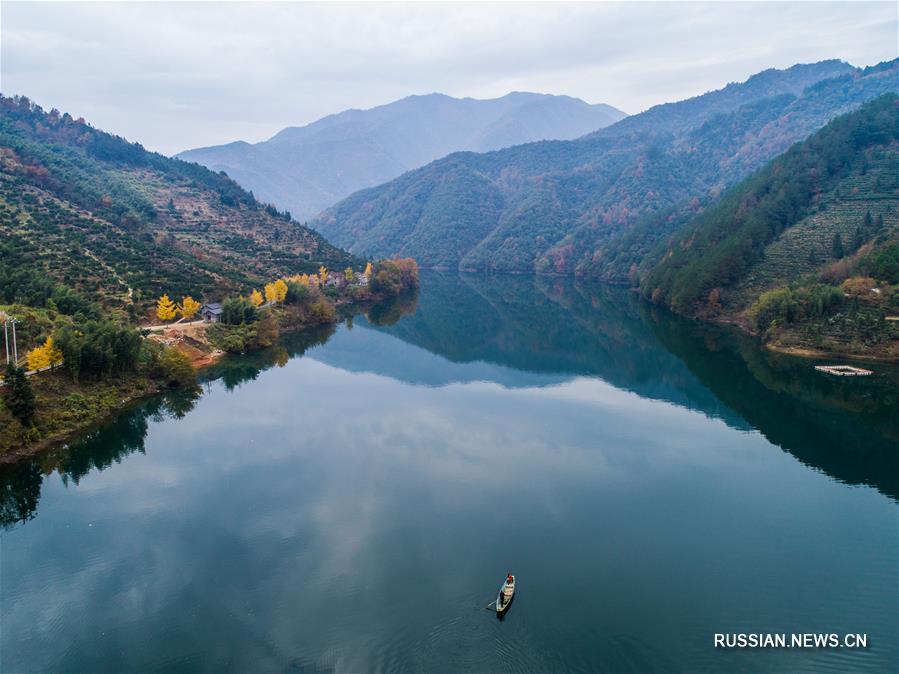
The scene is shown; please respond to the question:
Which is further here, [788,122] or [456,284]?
[788,122]

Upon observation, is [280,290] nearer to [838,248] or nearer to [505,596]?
[505,596]

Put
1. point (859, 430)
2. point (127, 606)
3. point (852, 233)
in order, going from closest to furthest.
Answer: point (127, 606), point (859, 430), point (852, 233)

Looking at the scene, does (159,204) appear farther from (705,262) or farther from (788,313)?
(788,313)

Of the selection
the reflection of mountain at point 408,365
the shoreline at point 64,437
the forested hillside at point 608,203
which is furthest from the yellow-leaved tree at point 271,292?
the forested hillside at point 608,203

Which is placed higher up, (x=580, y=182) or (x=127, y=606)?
(x=580, y=182)

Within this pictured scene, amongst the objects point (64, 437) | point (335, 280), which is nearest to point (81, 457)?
point (64, 437)

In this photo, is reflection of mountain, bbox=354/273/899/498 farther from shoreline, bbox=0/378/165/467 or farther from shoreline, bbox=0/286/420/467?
shoreline, bbox=0/378/165/467

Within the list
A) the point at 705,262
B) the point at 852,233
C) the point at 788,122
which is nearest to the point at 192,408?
the point at 705,262
